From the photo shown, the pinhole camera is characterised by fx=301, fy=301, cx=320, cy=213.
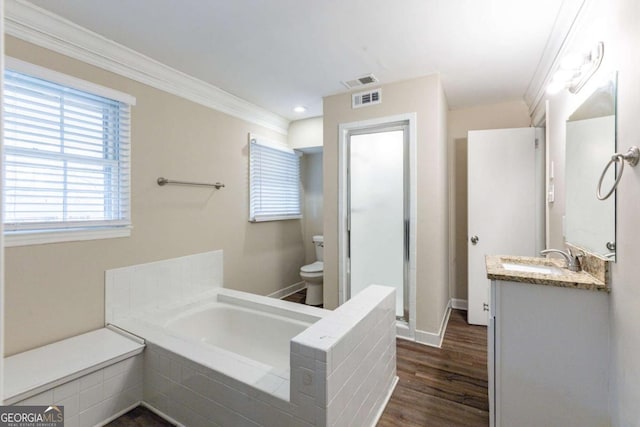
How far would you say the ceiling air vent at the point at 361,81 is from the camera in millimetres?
2633

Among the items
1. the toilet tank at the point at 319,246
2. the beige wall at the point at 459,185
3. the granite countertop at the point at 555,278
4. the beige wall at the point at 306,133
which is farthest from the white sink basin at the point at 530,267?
the beige wall at the point at 306,133

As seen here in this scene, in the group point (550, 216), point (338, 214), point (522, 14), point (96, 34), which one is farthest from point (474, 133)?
point (96, 34)

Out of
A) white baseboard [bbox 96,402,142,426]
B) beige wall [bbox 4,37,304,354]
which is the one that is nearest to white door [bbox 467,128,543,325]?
beige wall [bbox 4,37,304,354]

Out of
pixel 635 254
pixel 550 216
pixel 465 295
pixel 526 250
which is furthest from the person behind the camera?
Result: pixel 465 295

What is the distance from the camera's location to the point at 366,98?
113 inches

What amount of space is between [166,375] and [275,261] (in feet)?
6.79

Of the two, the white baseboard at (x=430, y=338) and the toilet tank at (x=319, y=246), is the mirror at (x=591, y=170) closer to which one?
the white baseboard at (x=430, y=338)

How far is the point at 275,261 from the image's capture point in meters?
3.79

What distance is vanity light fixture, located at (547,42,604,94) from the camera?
1.50 metres

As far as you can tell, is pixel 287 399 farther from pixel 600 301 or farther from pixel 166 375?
pixel 600 301

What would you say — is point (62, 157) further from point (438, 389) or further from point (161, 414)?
point (438, 389)

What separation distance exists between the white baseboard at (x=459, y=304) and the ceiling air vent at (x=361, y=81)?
8.64ft

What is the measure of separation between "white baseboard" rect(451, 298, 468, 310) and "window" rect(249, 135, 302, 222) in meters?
2.24

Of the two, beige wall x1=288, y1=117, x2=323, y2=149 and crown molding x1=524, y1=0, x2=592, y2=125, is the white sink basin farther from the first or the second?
beige wall x1=288, y1=117, x2=323, y2=149
